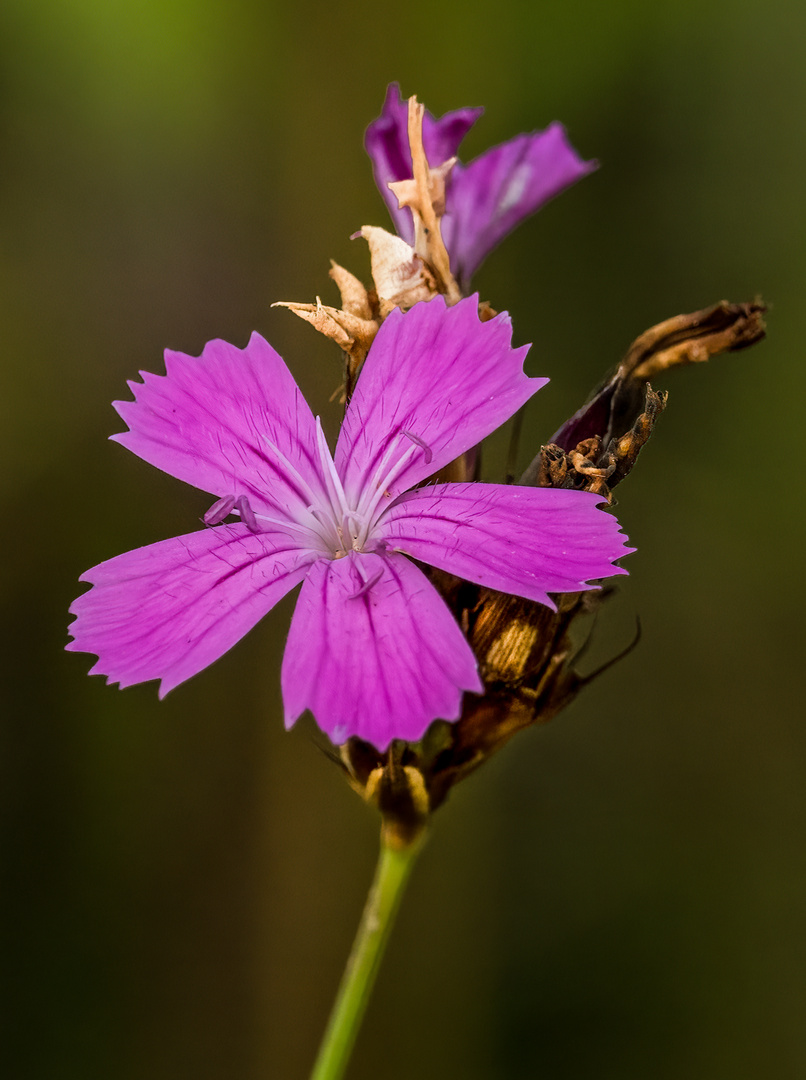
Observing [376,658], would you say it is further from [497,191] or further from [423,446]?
[497,191]

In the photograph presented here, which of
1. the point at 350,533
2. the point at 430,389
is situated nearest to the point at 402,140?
the point at 430,389

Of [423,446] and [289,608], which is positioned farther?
[289,608]

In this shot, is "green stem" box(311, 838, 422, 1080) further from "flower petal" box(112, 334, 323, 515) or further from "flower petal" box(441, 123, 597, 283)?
"flower petal" box(441, 123, 597, 283)

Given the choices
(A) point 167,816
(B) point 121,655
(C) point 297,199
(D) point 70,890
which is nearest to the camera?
(B) point 121,655

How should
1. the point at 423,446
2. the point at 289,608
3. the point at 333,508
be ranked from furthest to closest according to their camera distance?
the point at 289,608 → the point at 333,508 → the point at 423,446

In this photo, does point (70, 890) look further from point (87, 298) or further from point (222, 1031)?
point (87, 298)

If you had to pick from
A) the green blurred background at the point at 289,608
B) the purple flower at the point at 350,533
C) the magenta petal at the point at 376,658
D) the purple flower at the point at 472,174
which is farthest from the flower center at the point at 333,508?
the green blurred background at the point at 289,608

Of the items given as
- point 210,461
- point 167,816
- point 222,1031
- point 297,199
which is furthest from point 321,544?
point 297,199
